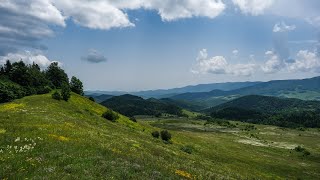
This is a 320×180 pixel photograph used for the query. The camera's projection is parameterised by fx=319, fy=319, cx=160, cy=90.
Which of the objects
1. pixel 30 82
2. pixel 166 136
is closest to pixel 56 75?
pixel 30 82

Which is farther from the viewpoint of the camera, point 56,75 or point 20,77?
point 56,75

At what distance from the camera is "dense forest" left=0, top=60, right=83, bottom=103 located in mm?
75325

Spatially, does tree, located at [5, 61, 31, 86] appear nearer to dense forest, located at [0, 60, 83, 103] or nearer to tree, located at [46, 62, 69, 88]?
dense forest, located at [0, 60, 83, 103]

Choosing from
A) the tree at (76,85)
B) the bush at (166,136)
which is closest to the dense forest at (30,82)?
the tree at (76,85)

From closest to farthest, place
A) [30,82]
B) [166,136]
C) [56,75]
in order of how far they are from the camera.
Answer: [166,136] → [30,82] → [56,75]

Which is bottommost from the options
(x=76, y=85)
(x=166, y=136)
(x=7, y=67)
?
(x=166, y=136)

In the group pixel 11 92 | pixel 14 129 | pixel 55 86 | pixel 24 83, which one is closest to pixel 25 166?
pixel 14 129

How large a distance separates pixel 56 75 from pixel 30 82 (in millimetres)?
17017

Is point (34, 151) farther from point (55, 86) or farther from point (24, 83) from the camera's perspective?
point (55, 86)

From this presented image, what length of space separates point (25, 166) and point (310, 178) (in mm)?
53254

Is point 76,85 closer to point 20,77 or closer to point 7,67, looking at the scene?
point 20,77

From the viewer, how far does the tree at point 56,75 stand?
117 m

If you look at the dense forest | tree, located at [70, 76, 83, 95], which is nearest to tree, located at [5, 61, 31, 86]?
the dense forest

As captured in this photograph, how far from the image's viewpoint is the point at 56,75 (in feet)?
387
